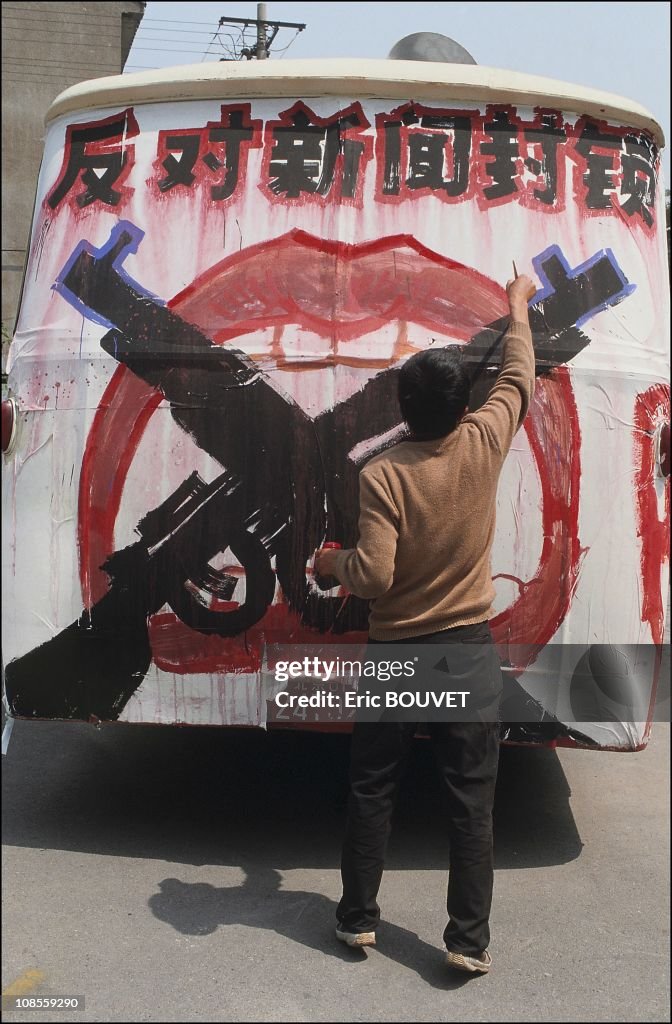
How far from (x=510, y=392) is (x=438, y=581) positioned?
626mm

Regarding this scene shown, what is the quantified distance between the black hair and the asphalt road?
1629mm

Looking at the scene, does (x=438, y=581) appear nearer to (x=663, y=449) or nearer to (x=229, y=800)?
(x=663, y=449)

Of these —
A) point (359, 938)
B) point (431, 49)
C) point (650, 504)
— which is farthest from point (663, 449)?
point (359, 938)

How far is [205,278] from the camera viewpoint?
385cm

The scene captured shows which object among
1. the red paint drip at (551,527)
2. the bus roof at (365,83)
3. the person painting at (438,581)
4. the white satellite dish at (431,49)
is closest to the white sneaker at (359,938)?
the person painting at (438,581)

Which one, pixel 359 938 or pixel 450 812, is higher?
pixel 450 812

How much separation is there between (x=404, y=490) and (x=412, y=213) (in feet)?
3.79

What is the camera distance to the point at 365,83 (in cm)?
386

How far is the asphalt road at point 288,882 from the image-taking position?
318 centimetres

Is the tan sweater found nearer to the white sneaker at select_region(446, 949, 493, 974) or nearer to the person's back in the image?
the person's back

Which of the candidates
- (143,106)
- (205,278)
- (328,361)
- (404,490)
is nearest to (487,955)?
(404,490)

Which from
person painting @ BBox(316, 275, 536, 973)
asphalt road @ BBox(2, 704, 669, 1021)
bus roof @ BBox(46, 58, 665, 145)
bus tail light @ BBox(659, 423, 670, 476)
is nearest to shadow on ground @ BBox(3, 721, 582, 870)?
asphalt road @ BBox(2, 704, 669, 1021)

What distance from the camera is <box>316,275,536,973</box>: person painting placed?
3227 millimetres

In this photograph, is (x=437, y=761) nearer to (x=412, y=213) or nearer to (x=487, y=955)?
(x=487, y=955)
